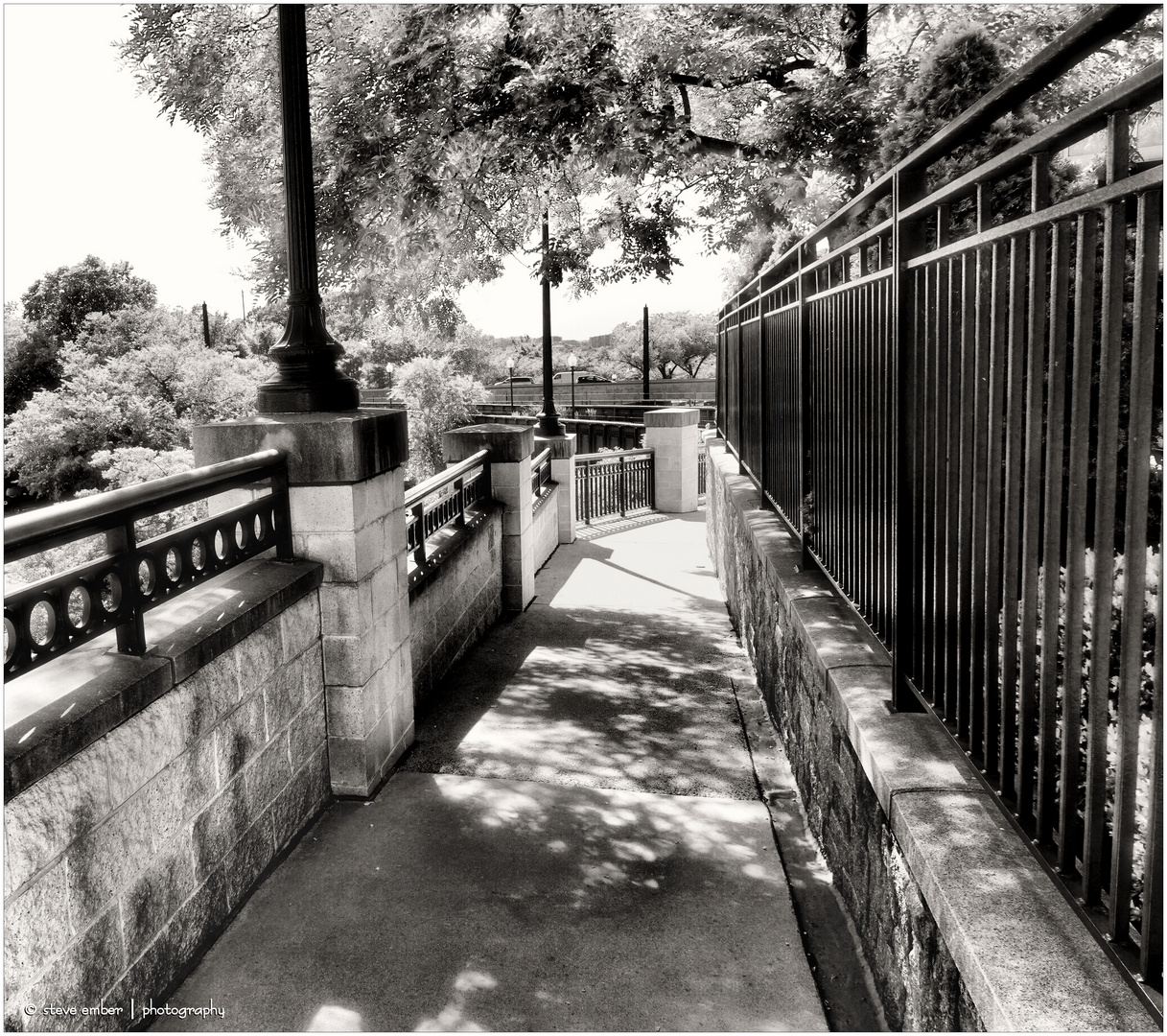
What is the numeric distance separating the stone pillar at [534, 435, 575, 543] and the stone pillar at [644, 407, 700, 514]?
3.52 metres

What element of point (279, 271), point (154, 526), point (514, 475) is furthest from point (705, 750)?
point (154, 526)

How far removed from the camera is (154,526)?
62.6 ft

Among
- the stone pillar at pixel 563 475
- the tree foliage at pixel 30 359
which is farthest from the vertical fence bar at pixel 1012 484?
the tree foliage at pixel 30 359

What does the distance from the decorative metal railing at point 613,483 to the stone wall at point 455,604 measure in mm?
6205

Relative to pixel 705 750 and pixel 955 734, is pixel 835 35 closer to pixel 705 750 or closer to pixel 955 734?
pixel 705 750

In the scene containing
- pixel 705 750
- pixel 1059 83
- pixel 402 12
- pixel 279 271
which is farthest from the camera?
pixel 279 271

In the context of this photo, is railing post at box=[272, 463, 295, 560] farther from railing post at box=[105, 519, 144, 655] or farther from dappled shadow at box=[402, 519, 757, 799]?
dappled shadow at box=[402, 519, 757, 799]

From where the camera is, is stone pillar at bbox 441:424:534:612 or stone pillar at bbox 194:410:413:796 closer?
stone pillar at bbox 194:410:413:796

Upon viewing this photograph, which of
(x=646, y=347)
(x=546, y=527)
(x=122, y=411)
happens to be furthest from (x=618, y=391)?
(x=546, y=527)

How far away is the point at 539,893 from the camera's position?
12.1ft

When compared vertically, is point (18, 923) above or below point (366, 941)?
above

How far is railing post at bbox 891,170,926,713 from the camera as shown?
2.78m

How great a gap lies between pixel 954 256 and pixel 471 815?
3296 millimetres

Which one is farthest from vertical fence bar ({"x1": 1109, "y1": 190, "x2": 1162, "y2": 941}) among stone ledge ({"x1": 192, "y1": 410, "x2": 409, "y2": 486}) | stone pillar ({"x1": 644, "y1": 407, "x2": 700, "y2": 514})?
stone pillar ({"x1": 644, "y1": 407, "x2": 700, "y2": 514})
